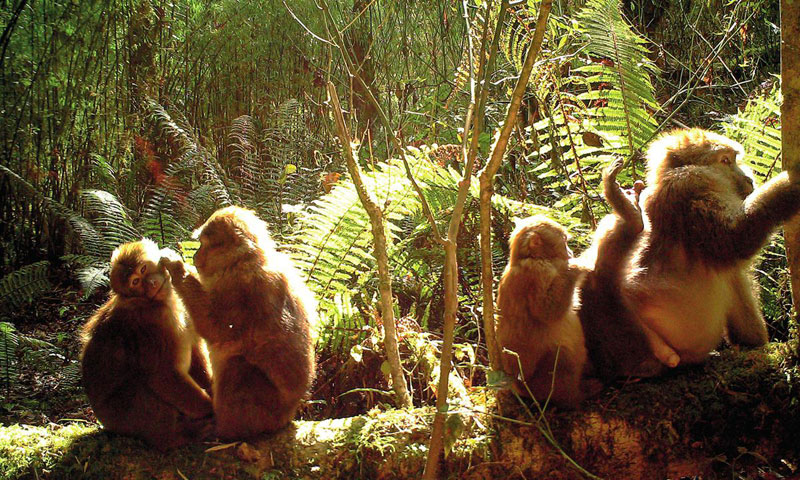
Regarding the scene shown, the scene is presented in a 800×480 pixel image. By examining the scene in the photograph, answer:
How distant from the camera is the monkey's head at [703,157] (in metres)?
3.63

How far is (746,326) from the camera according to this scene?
375cm

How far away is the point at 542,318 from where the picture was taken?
3.21 m

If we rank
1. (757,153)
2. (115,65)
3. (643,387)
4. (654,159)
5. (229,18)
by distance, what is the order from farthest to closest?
1. (229,18)
2. (115,65)
3. (757,153)
4. (654,159)
5. (643,387)

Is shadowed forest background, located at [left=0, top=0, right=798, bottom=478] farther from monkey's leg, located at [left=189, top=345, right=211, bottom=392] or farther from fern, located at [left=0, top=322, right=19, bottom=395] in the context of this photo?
monkey's leg, located at [left=189, top=345, right=211, bottom=392]

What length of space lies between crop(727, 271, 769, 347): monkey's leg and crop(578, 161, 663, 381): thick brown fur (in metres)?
0.70

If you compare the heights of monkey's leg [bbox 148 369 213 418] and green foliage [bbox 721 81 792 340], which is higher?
green foliage [bbox 721 81 792 340]

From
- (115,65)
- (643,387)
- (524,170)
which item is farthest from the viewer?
(115,65)

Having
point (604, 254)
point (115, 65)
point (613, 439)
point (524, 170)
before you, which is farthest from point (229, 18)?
point (613, 439)

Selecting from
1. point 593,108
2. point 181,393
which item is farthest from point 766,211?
point 181,393

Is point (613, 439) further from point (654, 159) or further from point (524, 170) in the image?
point (524, 170)

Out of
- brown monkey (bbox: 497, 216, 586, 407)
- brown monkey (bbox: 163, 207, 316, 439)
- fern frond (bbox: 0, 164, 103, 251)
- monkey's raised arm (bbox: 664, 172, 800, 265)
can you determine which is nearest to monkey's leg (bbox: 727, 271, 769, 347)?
monkey's raised arm (bbox: 664, 172, 800, 265)

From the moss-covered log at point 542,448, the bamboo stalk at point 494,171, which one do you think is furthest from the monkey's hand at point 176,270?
the bamboo stalk at point 494,171

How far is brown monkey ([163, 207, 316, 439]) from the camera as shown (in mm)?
3408

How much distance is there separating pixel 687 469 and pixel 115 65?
8.11m
